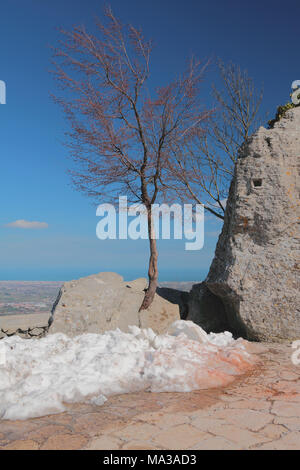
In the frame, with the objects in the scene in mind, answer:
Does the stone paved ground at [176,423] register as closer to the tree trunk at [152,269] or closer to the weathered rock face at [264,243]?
the weathered rock face at [264,243]

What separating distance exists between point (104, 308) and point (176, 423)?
4763 millimetres

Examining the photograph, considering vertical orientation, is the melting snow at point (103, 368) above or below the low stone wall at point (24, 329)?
above

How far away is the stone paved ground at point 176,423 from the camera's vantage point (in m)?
3.16

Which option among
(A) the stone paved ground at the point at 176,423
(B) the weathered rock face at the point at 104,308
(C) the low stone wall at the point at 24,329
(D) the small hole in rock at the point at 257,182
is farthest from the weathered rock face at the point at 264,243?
(C) the low stone wall at the point at 24,329

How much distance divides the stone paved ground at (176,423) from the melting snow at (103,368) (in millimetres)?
186

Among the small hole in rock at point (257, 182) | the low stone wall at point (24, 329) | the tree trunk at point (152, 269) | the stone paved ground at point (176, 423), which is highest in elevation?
the small hole in rock at point (257, 182)

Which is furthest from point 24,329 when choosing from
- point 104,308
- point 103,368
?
point 103,368

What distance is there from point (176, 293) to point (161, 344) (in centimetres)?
420

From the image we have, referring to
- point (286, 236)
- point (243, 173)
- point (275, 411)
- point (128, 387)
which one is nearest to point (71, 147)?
point (243, 173)

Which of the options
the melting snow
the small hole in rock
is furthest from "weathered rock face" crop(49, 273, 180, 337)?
the small hole in rock

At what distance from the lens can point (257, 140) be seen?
7.96 m

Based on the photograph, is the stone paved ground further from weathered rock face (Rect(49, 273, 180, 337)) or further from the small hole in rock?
the small hole in rock

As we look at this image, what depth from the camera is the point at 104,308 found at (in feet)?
26.7
